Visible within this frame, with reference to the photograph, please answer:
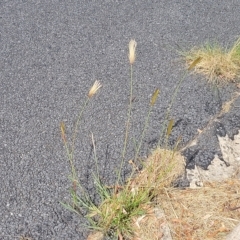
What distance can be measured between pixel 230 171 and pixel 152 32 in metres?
1.59

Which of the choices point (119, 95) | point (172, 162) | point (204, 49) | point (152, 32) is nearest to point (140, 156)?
point (172, 162)

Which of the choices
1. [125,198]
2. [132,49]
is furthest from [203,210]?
[132,49]

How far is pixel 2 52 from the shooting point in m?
3.21

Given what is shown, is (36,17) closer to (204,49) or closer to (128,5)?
(128,5)

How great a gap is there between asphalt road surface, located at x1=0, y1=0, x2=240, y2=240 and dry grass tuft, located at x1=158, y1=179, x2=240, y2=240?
0.24 m

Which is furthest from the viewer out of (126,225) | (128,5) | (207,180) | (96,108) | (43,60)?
(128,5)

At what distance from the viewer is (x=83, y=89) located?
9.48 feet

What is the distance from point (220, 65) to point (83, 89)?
1.05 meters

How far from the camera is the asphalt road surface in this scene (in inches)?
87.6

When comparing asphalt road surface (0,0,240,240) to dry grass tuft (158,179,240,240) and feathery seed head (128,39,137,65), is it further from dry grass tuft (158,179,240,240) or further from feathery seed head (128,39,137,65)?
feathery seed head (128,39,137,65)

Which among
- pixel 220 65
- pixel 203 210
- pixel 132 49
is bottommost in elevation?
pixel 203 210

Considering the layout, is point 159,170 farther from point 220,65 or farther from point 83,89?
point 220,65

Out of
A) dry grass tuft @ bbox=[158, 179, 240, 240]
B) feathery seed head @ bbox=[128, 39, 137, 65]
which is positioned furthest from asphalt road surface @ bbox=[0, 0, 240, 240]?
feathery seed head @ bbox=[128, 39, 137, 65]

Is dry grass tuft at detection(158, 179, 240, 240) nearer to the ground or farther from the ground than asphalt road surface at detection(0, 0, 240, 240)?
nearer to the ground
